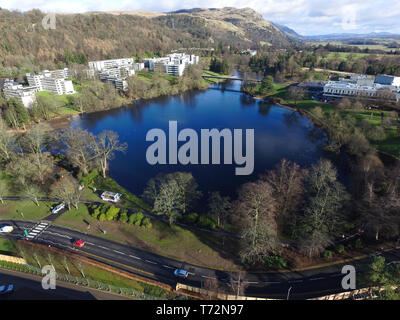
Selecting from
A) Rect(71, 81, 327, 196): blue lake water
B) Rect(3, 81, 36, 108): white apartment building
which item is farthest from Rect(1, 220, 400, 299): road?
Rect(3, 81, 36, 108): white apartment building

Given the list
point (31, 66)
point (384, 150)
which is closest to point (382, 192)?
point (384, 150)

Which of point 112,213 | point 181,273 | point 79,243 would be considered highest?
point 112,213

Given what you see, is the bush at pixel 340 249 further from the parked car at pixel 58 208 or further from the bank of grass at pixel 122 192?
the parked car at pixel 58 208

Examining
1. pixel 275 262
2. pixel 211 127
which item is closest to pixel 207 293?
pixel 275 262

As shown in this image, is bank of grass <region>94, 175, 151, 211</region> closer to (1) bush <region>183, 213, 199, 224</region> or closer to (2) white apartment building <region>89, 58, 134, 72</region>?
(1) bush <region>183, 213, 199, 224</region>

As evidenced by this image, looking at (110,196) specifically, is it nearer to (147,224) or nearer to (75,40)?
(147,224)
